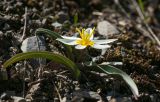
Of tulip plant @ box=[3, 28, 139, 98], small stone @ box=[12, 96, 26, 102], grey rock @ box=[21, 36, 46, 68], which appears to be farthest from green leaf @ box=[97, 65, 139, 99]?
small stone @ box=[12, 96, 26, 102]

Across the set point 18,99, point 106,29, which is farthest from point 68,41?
point 106,29

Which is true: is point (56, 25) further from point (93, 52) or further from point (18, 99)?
point (18, 99)

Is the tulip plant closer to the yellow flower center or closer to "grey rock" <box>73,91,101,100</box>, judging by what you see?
the yellow flower center

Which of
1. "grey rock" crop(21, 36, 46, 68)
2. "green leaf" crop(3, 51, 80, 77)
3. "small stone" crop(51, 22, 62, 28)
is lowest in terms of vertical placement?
"green leaf" crop(3, 51, 80, 77)

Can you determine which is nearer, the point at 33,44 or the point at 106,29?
the point at 33,44

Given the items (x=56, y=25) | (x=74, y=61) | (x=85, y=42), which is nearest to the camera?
(x=85, y=42)

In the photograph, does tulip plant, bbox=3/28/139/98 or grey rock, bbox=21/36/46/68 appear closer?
tulip plant, bbox=3/28/139/98

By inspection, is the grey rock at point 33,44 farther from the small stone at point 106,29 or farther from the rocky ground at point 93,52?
the small stone at point 106,29

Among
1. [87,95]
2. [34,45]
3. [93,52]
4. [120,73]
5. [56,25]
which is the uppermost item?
[56,25]

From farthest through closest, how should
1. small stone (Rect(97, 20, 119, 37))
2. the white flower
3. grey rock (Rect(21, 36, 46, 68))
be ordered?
small stone (Rect(97, 20, 119, 37))
grey rock (Rect(21, 36, 46, 68))
the white flower

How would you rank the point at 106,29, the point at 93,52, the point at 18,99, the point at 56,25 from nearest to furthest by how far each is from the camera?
the point at 18,99 < the point at 93,52 < the point at 56,25 < the point at 106,29

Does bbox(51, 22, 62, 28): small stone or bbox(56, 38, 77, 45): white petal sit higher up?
bbox(51, 22, 62, 28): small stone

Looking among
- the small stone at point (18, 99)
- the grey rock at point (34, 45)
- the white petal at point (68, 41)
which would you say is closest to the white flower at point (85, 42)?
the white petal at point (68, 41)
